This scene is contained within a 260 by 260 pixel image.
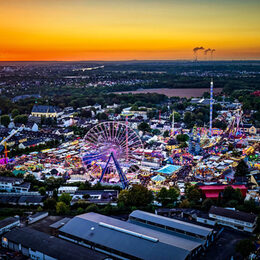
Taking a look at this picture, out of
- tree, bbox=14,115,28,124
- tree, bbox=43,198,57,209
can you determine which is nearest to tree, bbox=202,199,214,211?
tree, bbox=43,198,57,209

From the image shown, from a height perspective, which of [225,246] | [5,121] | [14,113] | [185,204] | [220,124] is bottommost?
[225,246]

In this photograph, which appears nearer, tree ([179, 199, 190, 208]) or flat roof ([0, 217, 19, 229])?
flat roof ([0, 217, 19, 229])

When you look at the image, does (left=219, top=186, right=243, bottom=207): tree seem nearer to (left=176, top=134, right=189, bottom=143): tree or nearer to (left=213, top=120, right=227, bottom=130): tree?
(left=176, top=134, right=189, bottom=143): tree

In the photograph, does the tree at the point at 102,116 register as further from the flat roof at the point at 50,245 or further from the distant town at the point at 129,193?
the flat roof at the point at 50,245

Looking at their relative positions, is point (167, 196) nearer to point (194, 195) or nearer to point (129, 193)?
point (194, 195)

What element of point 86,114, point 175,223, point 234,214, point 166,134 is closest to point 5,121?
point 86,114

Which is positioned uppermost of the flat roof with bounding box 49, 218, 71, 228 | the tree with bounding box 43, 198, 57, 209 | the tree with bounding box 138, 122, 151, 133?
the tree with bounding box 138, 122, 151, 133

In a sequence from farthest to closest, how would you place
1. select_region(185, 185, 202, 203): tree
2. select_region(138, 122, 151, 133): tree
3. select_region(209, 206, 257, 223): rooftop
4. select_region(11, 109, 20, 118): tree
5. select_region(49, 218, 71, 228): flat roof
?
select_region(11, 109, 20, 118): tree, select_region(138, 122, 151, 133): tree, select_region(185, 185, 202, 203): tree, select_region(209, 206, 257, 223): rooftop, select_region(49, 218, 71, 228): flat roof
